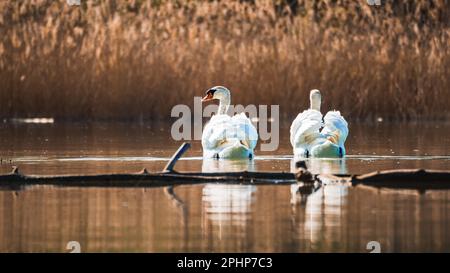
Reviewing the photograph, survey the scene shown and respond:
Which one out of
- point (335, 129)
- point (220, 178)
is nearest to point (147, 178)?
point (220, 178)

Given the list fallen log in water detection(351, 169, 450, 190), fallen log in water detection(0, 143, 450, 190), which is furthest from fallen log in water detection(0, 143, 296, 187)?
fallen log in water detection(351, 169, 450, 190)

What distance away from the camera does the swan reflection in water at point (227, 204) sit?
959 cm

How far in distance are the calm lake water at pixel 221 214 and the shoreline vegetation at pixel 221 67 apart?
21.7 feet

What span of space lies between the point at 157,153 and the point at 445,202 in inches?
237

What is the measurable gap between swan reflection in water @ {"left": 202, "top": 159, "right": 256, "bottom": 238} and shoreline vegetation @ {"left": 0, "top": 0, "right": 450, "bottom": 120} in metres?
9.88

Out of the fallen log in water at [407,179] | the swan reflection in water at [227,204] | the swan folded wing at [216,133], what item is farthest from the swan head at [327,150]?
the fallen log in water at [407,179]

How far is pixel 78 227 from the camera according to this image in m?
9.40

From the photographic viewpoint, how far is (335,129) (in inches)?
580

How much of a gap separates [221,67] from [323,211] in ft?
38.5

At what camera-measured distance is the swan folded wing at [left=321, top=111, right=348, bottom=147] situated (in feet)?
48.3

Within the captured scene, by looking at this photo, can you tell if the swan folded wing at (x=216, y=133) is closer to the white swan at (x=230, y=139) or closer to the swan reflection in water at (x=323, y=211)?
the white swan at (x=230, y=139)
